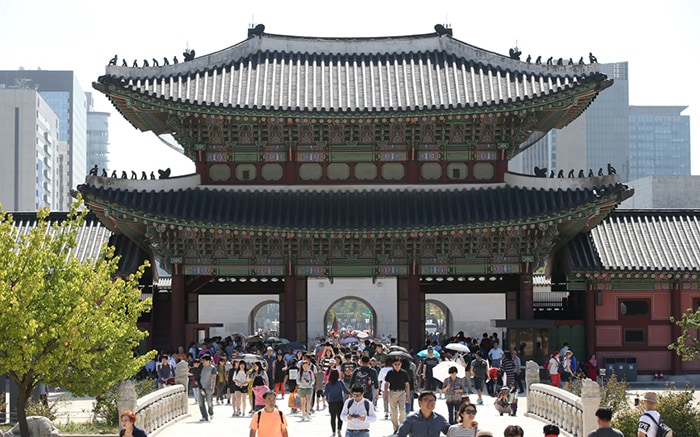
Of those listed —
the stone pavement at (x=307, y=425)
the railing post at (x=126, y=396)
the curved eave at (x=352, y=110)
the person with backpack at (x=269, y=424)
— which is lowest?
the stone pavement at (x=307, y=425)

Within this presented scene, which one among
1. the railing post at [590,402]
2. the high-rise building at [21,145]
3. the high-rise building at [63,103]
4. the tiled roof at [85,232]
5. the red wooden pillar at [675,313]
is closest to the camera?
the railing post at [590,402]

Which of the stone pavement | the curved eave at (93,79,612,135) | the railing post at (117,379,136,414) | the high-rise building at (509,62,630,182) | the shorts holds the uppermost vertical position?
the high-rise building at (509,62,630,182)

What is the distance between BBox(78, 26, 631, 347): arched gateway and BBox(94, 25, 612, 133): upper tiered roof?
88 mm

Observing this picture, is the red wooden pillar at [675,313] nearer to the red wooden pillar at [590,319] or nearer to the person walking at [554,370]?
the red wooden pillar at [590,319]

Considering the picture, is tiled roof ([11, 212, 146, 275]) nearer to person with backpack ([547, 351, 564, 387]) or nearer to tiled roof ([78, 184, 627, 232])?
tiled roof ([78, 184, 627, 232])

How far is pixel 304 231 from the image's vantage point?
35906 mm

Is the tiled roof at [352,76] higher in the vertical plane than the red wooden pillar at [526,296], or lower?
higher

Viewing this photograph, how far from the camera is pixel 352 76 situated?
41094mm

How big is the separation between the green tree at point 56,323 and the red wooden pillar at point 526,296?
56.7 ft

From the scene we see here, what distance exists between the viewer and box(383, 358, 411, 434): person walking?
2266 centimetres

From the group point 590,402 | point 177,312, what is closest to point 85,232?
point 177,312

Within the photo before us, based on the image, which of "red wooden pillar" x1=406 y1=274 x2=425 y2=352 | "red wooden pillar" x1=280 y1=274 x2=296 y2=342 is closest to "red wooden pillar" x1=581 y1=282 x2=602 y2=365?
"red wooden pillar" x1=406 y1=274 x2=425 y2=352

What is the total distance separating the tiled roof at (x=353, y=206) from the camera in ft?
118

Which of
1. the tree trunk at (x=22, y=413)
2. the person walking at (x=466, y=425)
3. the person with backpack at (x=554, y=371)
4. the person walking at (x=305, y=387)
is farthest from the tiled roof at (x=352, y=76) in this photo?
the person walking at (x=466, y=425)
